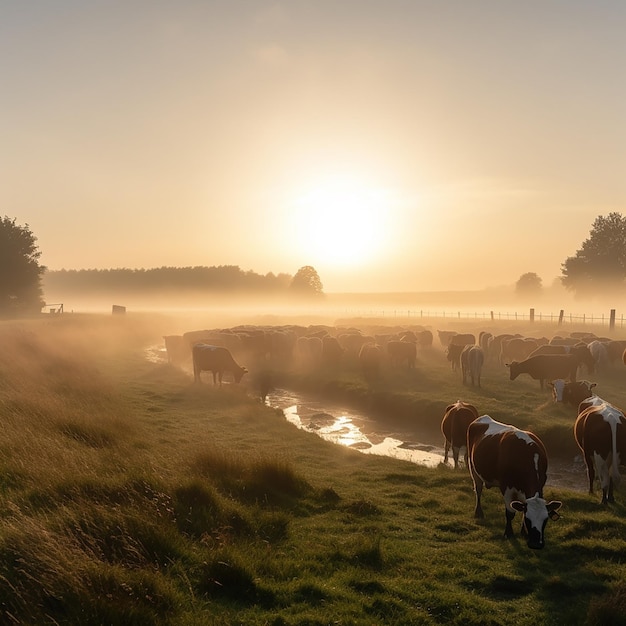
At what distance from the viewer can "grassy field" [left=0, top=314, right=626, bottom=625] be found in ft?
21.0

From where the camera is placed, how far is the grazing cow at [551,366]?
86.9ft

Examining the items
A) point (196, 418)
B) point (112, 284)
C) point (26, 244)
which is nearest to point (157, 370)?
point (196, 418)

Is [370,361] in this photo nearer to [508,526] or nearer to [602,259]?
[508,526]

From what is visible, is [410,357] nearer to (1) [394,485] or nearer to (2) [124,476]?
(1) [394,485]

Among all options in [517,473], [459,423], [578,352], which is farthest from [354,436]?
[578,352]

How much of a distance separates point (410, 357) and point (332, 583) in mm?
26660

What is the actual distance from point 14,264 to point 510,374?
55462 mm

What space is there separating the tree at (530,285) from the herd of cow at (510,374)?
111340 millimetres

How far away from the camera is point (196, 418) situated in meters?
20.7

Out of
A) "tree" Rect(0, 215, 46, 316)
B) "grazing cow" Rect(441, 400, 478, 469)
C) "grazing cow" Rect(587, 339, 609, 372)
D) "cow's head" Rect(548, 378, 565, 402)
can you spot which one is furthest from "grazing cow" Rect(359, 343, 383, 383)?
"tree" Rect(0, 215, 46, 316)

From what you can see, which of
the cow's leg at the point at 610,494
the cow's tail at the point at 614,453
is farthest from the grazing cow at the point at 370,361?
the cow's leg at the point at 610,494

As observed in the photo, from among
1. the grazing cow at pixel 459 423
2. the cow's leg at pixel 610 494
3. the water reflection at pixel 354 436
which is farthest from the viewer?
the water reflection at pixel 354 436

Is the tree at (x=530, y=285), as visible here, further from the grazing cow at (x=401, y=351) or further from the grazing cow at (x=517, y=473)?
the grazing cow at (x=517, y=473)

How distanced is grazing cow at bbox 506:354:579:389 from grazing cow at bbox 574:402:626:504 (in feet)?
46.2
